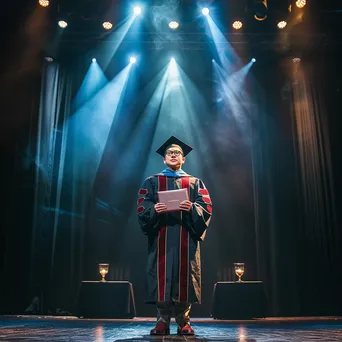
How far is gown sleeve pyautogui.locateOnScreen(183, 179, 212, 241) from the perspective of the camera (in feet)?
10.3

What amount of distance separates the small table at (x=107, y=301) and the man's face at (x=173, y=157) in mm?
2903

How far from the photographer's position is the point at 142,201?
3.29 meters

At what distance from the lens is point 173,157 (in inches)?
134

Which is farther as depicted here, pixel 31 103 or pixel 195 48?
pixel 195 48

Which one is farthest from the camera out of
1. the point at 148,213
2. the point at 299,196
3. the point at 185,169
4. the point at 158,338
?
the point at 185,169

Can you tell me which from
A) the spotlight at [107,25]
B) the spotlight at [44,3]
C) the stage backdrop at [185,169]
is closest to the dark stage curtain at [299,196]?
the stage backdrop at [185,169]

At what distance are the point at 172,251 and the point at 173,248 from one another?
25 millimetres

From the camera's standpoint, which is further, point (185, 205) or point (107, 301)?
point (107, 301)

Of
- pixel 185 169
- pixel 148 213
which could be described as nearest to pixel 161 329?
pixel 148 213

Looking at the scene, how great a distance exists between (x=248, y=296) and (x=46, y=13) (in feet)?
20.2

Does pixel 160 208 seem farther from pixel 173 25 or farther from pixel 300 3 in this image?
pixel 300 3

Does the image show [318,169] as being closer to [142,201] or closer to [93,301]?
[93,301]

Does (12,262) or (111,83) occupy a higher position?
(111,83)

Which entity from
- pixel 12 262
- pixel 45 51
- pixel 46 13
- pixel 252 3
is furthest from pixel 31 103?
pixel 252 3
